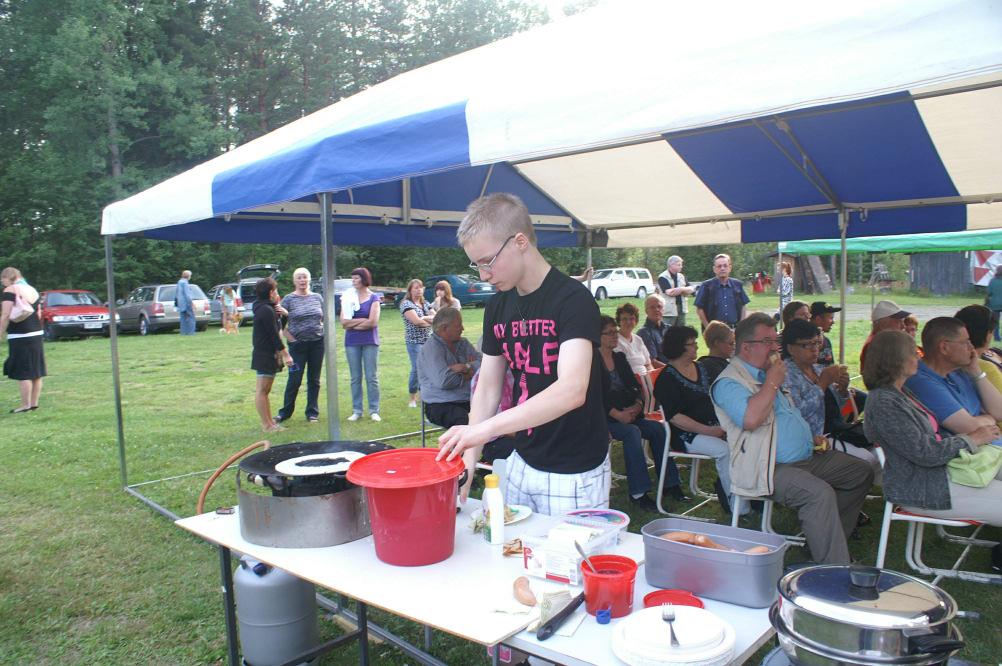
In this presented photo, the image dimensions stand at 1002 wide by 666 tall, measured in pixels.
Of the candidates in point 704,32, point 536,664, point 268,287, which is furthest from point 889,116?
point 268,287

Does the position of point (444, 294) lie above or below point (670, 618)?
above

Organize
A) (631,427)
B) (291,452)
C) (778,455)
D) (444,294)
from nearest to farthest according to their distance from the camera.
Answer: (291,452), (778,455), (631,427), (444,294)

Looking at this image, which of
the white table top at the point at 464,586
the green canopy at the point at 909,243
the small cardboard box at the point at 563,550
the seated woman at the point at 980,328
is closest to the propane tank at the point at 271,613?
the white table top at the point at 464,586

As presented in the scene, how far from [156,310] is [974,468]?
18989 millimetres

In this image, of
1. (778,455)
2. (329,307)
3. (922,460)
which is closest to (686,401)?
(778,455)

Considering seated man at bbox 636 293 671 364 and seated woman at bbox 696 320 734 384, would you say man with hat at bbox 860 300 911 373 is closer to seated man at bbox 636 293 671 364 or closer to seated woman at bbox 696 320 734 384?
seated woman at bbox 696 320 734 384

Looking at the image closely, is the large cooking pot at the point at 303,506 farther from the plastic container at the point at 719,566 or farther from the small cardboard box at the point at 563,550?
the plastic container at the point at 719,566

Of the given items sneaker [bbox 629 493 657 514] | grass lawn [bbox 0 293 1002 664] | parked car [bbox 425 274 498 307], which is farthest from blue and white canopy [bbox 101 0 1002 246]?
parked car [bbox 425 274 498 307]

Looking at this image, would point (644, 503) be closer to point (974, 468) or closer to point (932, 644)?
point (974, 468)

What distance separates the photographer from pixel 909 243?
8922mm

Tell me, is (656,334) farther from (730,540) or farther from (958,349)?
(730,540)

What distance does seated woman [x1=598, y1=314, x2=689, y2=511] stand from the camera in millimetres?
4652

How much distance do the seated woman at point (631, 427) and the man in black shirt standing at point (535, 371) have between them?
2.34m

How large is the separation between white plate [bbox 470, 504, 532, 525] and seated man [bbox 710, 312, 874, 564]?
1602 millimetres
